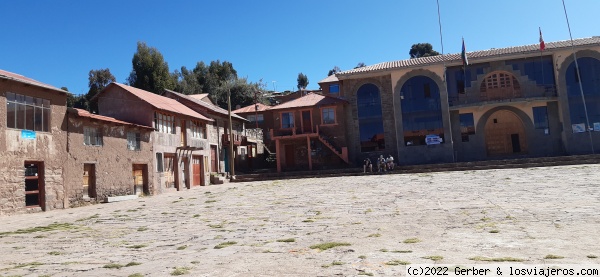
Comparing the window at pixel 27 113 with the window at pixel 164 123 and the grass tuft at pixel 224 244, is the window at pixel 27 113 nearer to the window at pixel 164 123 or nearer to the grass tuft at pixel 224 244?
the window at pixel 164 123

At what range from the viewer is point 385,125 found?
36.6 meters

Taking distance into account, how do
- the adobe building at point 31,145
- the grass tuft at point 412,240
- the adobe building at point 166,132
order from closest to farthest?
the grass tuft at point 412,240, the adobe building at point 31,145, the adobe building at point 166,132

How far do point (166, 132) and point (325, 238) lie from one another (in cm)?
2300

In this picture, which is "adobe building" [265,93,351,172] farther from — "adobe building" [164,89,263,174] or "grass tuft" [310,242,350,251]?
"grass tuft" [310,242,350,251]

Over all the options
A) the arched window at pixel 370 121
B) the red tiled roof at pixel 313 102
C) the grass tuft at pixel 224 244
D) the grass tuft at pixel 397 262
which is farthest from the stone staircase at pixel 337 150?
the grass tuft at pixel 397 262

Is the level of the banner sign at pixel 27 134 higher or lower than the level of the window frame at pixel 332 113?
lower

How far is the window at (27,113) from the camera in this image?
18094mm

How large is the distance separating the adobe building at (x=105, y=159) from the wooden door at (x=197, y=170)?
5465 millimetres

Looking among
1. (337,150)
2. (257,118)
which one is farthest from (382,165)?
(257,118)

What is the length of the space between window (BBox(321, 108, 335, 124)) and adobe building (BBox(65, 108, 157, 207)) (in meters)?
15.4

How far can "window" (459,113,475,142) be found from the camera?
35.5 metres

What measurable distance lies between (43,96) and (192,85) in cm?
4605

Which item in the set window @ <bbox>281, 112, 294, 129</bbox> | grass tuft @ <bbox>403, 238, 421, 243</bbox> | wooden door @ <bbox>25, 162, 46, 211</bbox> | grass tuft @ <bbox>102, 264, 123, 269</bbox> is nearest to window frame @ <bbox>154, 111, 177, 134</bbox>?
wooden door @ <bbox>25, 162, 46, 211</bbox>

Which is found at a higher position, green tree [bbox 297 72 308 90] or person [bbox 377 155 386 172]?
green tree [bbox 297 72 308 90]
